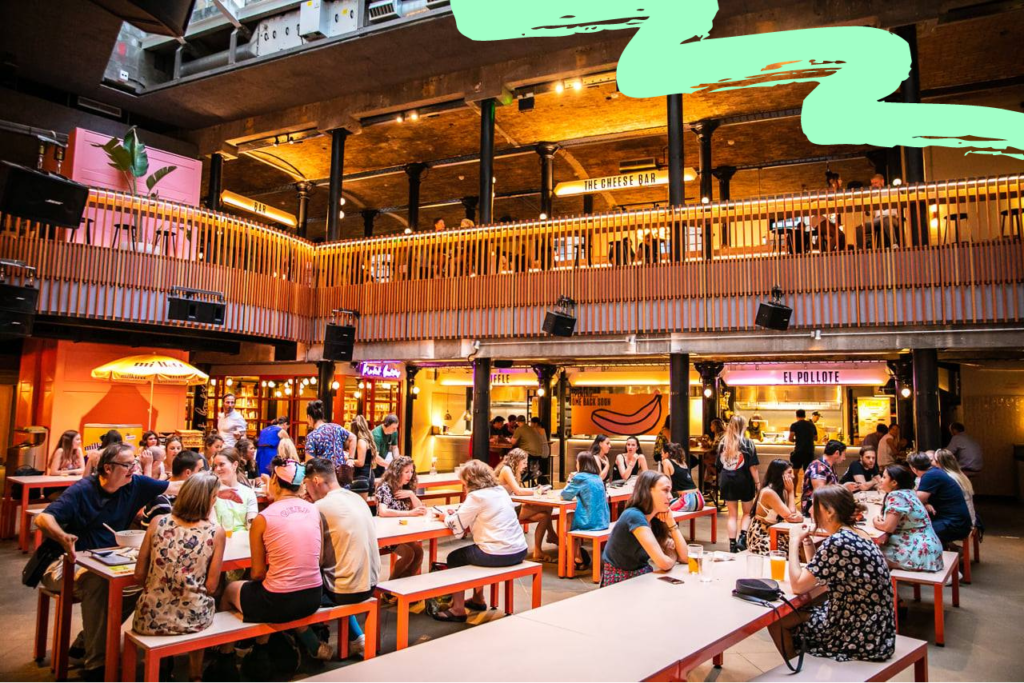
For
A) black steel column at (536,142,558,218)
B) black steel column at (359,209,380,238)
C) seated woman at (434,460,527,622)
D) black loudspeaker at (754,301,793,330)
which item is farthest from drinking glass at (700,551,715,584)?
black steel column at (359,209,380,238)

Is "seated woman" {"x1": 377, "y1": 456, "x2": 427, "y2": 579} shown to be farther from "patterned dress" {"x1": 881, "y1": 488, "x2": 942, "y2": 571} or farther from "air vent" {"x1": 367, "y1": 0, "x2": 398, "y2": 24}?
"air vent" {"x1": 367, "y1": 0, "x2": 398, "y2": 24}

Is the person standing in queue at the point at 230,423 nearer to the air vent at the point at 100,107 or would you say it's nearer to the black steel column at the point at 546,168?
→ the black steel column at the point at 546,168

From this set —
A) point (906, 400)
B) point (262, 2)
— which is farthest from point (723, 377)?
point (262, 2)

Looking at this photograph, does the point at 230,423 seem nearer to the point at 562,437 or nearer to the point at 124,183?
the point at 124,183

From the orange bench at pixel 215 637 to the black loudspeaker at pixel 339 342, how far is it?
780cm

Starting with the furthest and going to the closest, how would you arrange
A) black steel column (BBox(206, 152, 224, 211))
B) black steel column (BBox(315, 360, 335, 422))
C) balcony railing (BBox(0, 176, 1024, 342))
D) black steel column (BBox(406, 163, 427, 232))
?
black steel column (BBox(406, 163, 427, 232)) → black steel column (BBox(206, 152, 224, 211)) → black steel column (BBox(315, 360, 335, 422)) → balcony railing (BBox(0, 176, 1024, 342))

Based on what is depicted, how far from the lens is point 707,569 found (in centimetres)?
421

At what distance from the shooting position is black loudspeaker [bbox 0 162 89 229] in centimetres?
769

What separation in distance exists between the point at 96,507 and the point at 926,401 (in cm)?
933

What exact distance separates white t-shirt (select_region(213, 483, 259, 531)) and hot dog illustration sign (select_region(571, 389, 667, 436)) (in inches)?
415

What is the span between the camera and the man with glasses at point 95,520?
4.19m

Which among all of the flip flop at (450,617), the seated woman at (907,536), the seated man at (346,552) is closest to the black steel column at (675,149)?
the seated woman at (907,536)

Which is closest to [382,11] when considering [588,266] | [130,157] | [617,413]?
[130,157]

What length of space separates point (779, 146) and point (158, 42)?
13312mm
